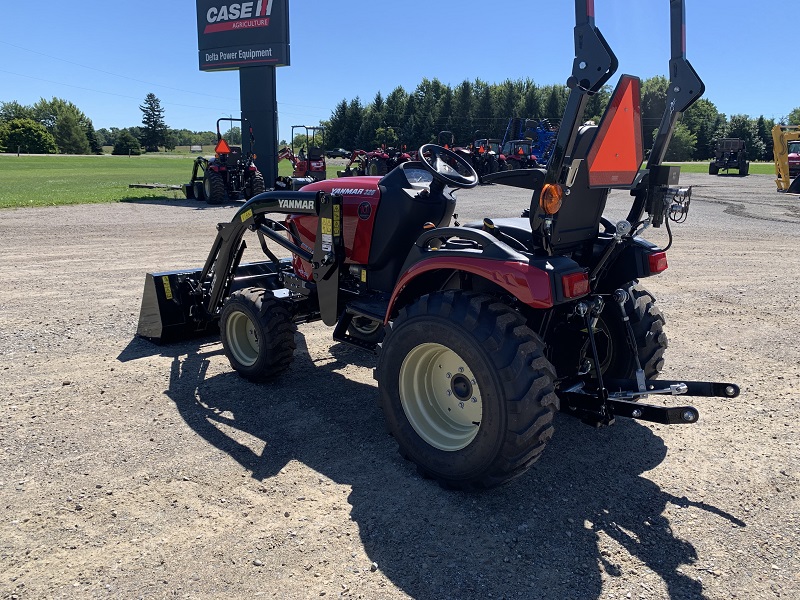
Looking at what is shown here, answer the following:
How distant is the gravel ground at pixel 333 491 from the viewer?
2691 millimetres

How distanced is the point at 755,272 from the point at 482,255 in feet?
24.5

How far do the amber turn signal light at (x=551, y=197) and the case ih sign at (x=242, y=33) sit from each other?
21897mm

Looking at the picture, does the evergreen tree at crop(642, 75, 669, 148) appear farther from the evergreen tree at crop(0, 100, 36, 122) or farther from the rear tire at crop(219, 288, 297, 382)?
the evergreen tree at crop(0, 100, 36, 122)

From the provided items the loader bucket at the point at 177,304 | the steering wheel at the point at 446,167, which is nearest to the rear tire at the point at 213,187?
the loader bucket at the point at 177,304

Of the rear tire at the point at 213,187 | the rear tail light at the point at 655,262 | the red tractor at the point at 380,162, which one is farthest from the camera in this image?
the red tractor at the point at 380,162

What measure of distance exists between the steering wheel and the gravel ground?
164 cm

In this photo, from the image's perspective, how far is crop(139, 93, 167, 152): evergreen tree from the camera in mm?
110000

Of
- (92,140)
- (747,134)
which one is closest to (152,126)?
(92,140)

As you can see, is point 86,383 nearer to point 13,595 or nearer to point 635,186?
point 13,595

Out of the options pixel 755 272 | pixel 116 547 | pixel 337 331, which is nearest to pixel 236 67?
pixel 755 272

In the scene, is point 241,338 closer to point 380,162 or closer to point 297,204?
point 297,204

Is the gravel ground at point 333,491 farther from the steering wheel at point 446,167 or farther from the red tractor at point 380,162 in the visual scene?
the red tractor at point 380,162

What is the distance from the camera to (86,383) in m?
4.83

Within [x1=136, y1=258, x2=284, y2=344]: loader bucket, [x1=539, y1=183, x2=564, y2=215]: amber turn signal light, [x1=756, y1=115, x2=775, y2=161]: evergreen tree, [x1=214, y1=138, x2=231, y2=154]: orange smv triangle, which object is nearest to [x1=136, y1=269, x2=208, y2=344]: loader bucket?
[x1=136, y1=258, x2=284, y2=344]: loader bucket
